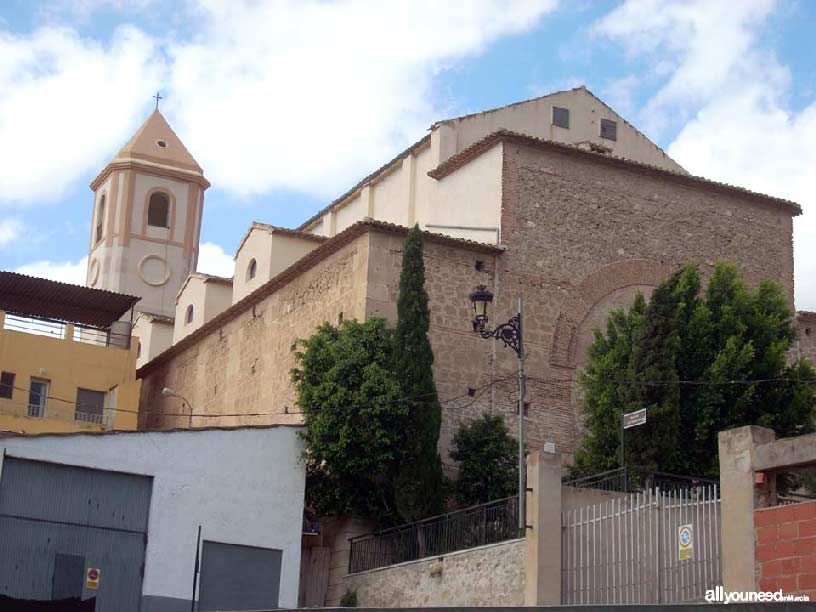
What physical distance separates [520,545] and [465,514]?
2789 millimetres

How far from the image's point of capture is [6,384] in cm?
3438

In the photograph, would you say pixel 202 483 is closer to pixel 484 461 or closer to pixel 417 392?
pixel 417 392

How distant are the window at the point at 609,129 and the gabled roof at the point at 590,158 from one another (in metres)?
3.54

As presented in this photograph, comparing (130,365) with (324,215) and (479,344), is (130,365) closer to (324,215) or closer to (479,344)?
(324,215)

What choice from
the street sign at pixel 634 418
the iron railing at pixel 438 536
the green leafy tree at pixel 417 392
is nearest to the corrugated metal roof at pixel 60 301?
the green leafy tree at pixel 417 392

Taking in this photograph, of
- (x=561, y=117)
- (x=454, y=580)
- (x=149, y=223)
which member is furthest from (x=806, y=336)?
(x=149, y=223)

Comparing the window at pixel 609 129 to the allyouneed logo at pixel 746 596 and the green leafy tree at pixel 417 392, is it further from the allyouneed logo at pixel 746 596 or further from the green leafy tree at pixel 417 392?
the allyouneed logo at pixel 746 596

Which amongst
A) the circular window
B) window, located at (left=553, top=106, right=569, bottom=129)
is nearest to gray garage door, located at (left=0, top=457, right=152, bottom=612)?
window, located at (left=553, top=106, right=569, bottom=129)

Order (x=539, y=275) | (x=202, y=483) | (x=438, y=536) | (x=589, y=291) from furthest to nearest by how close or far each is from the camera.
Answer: (x=589, y=291), (x=539, y=275), (x=202, y=483), (x=438, y=536)

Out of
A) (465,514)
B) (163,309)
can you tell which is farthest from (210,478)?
(163,309)

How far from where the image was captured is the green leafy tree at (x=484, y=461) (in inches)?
1013

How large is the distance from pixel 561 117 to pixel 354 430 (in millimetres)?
12395

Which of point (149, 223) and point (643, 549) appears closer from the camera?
point (643, 549)

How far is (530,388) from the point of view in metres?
27.8
